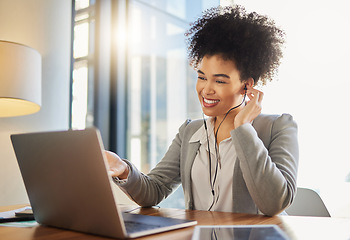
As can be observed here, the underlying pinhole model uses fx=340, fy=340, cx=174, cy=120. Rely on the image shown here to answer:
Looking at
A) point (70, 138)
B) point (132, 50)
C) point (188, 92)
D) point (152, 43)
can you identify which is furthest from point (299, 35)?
point (70, 138)

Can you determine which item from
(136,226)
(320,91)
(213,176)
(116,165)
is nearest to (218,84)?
(213,176)

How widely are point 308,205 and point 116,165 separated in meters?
0.79

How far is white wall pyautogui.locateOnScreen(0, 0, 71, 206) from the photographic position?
87.2 inches

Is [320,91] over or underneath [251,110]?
over

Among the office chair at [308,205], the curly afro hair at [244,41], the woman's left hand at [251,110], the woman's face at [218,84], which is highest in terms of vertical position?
the curly afro hair at [244,41]

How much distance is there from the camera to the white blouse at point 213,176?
128cm

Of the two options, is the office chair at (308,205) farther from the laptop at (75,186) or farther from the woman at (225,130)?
the laptop at (75,186)

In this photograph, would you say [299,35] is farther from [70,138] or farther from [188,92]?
[70,138]

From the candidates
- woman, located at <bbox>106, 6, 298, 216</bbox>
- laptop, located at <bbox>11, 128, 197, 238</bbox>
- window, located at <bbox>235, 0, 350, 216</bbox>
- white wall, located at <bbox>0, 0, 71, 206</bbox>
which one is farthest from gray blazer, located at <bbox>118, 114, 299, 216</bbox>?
white wall, located at <bbox>0, 0, 71, 206</bbox>

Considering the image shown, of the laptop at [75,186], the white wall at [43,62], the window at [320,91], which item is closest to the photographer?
the laptop at [75,186]

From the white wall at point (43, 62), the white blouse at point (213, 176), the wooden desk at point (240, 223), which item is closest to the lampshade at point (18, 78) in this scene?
the white wall at point (43, 62)

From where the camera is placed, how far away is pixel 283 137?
1.21 m

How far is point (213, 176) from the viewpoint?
1.33 m

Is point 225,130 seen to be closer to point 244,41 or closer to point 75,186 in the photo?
point 244,41
